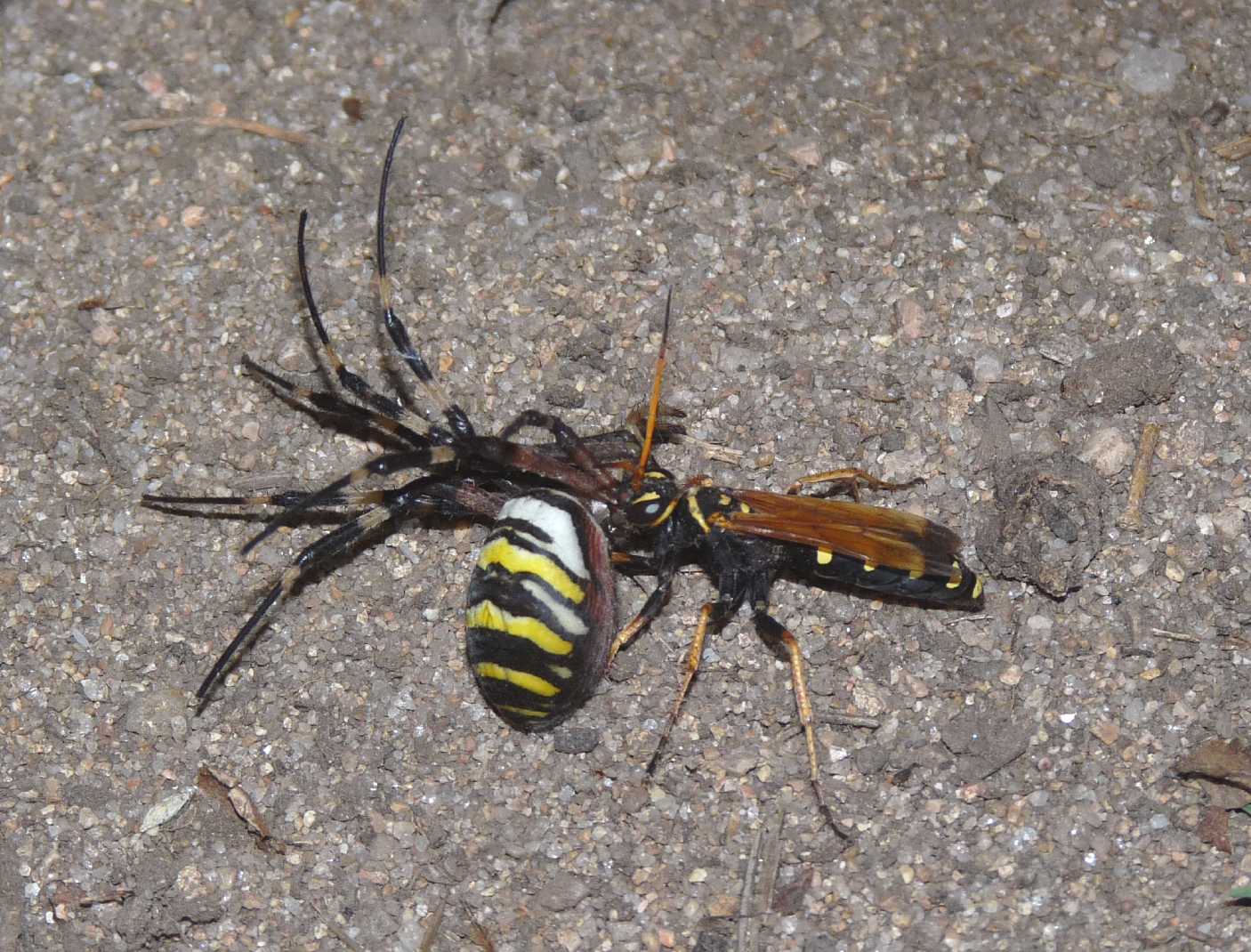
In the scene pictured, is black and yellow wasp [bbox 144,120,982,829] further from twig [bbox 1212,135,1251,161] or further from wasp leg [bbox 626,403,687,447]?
twig [bbox 1212,135,1251,161]

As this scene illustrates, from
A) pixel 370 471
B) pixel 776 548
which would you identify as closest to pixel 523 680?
pixel 370 471

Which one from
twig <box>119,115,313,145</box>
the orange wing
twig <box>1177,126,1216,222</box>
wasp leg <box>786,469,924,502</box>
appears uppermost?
twig <box>1177,126,1216,222</box>

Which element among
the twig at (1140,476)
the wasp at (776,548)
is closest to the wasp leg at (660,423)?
the wasp at (776,548)

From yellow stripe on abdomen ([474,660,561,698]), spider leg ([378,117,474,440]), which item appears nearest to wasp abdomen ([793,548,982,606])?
yellow stripe on abdomen ([474,660,561,698])

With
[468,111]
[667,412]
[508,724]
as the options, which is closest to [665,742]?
[508,724]

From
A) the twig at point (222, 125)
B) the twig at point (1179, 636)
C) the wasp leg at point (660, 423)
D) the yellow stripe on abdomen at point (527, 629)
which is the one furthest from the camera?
the twig at point (222, 125)

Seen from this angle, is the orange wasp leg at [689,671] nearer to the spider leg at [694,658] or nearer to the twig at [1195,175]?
the spider leg at [694,658]
